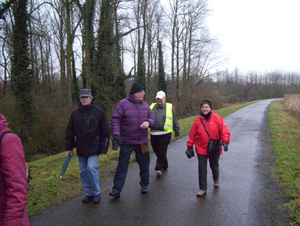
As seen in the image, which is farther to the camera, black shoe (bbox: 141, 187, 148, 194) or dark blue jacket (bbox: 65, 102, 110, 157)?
black shoe (bbox: 141, 187, 148, 194)

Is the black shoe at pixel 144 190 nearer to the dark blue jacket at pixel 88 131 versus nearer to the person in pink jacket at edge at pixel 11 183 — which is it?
the dark blue jacket at pixel 88 131

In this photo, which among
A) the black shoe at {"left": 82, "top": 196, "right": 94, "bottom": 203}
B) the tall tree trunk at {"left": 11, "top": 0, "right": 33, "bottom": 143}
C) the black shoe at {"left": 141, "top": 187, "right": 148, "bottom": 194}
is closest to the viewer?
the black shoe at {"left": 82, "top": 196, "right": 94, "bottom": 203}

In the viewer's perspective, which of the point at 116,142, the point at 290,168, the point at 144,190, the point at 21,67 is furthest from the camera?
the point at 21,67

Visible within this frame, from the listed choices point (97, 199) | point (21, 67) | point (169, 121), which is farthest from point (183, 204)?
point (21, 67)

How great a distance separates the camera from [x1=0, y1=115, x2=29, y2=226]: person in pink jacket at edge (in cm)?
200

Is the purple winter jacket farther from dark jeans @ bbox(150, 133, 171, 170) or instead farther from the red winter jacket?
dark jeans @ bbox(150, 133, 171, 170)

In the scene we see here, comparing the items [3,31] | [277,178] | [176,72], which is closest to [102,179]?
[277,178]

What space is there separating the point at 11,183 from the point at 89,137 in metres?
2.20

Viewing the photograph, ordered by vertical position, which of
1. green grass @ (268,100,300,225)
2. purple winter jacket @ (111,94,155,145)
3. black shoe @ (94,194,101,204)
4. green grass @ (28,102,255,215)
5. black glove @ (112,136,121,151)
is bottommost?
green grass @ (28,102,255,215)

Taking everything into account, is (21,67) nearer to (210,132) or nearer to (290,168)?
(210,132)

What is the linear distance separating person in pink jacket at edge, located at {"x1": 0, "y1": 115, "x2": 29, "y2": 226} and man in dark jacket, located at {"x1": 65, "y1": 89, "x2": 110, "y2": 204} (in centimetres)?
210

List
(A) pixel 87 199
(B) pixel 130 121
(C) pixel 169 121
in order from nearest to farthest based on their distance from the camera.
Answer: (A) pixel 87 199
(B) pixel 130 121
(C) pixel 169 121

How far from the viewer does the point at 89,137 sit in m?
4.20

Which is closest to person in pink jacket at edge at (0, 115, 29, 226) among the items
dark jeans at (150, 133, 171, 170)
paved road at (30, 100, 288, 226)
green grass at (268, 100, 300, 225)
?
paved road at (30, 100, 288, 226)
